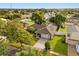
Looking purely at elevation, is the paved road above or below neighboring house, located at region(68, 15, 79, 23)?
below

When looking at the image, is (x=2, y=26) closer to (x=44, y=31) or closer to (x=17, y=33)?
(x=17, y=33)

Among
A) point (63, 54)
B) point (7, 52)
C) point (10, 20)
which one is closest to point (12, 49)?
point (7, 52)

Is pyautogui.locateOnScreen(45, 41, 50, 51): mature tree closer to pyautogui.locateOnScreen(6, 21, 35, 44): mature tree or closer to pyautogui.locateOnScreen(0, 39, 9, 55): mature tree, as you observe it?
pyautogui.locateOnScreen(6, 21, 35, 44): mature tree

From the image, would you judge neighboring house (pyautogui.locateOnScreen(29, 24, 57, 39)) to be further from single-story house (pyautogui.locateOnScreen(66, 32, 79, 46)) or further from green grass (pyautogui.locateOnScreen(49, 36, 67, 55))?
single-story house (pyautogui.locateOnScreen(66, 32, 79, 46))

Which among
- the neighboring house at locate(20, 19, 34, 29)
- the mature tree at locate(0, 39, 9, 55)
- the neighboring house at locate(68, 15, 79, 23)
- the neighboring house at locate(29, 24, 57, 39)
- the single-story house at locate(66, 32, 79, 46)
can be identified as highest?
the neighboring house at locate(68, 15, 79, 23)

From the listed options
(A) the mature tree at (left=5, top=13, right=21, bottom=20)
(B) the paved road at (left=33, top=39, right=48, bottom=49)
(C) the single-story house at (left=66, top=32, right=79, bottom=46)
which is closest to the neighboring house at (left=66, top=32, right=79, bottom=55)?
(C) the single-story house at (left=66, top=32, right=79, bottom=46)
